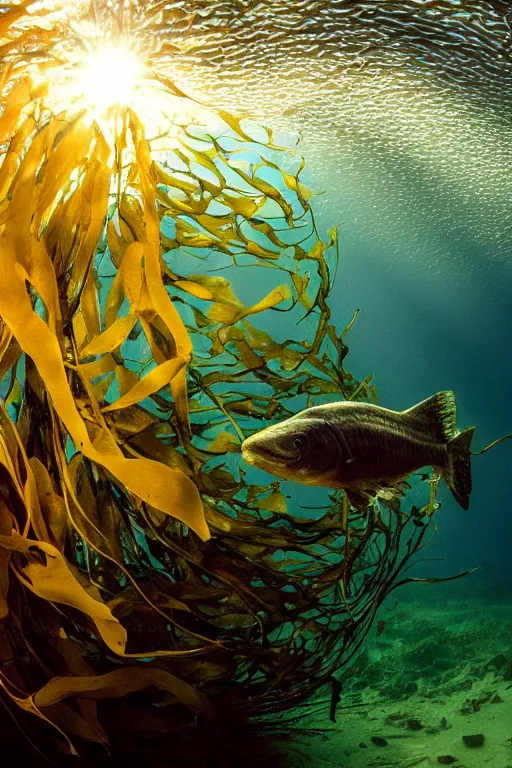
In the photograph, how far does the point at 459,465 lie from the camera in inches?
54.5

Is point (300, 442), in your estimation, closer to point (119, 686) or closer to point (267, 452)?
point (267, 452)

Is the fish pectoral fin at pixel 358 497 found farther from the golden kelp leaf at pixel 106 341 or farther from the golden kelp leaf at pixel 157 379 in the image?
the golden kelp leaf at pixel 106 341

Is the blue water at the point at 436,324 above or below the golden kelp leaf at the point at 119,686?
above

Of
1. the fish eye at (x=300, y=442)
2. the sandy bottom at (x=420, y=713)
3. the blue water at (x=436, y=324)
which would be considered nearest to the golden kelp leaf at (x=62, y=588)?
the fish eye at (x=300, y=442)

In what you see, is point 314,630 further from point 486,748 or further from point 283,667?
point 486,748

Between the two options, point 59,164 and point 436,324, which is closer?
point 59,164

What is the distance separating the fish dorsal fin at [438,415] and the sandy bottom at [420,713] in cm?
86

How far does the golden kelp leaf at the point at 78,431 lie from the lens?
1004 millimetres

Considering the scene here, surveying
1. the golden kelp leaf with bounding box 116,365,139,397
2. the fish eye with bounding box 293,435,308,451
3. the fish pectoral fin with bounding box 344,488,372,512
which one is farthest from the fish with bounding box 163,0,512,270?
the fish pectoral fin with bounding box 344,488,372,512

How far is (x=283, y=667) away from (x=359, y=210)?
17.6ft

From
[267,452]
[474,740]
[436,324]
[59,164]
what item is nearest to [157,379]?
[267,452]

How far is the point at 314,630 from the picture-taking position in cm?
155

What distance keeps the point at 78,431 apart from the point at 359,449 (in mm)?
580

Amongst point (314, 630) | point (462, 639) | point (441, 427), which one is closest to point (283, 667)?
point (314, 630)
